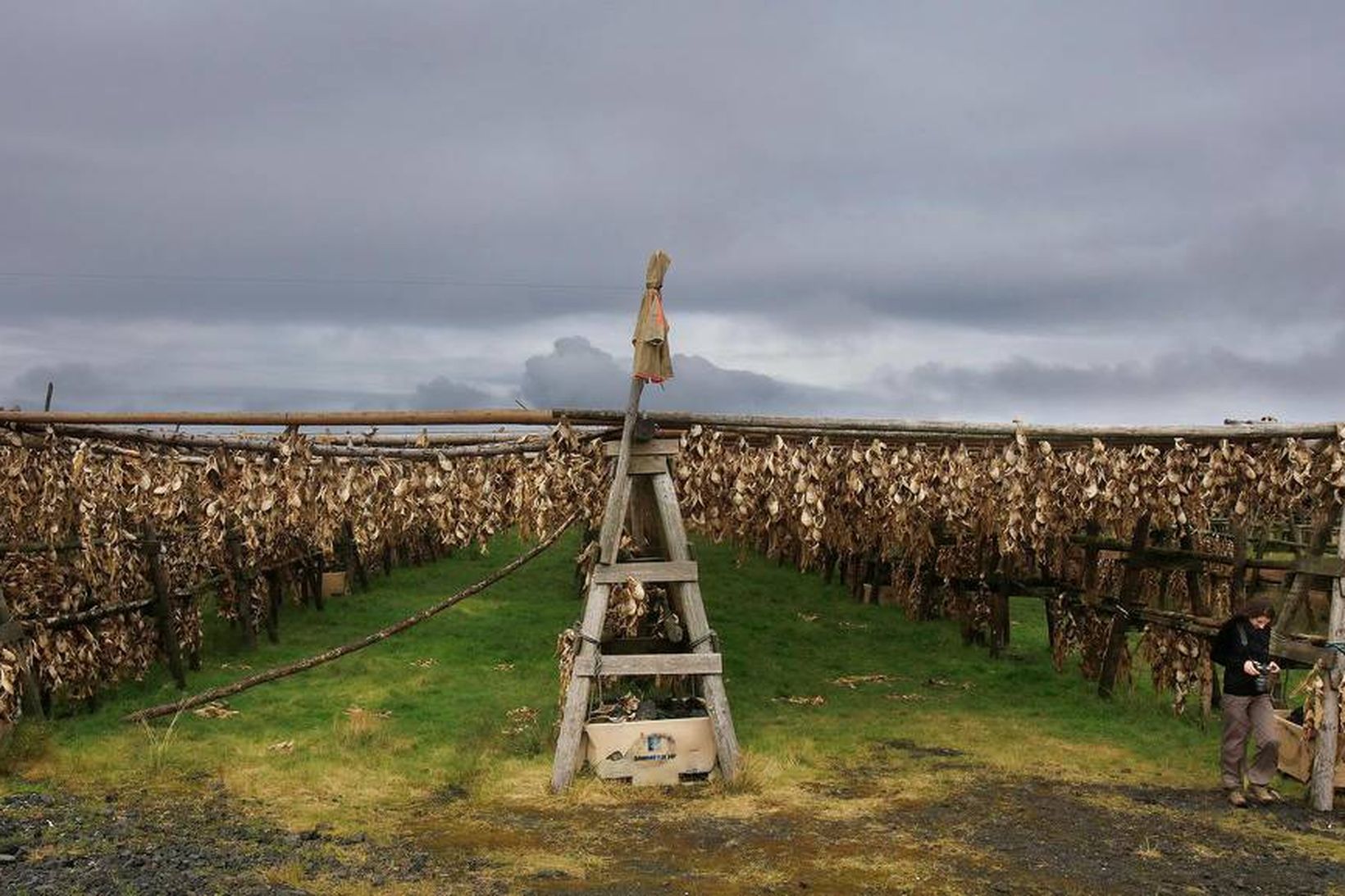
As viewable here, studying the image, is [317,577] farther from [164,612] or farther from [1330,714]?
[1330,714]

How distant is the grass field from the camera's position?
8969 millimetres

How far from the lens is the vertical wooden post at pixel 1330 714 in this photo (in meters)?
9.00

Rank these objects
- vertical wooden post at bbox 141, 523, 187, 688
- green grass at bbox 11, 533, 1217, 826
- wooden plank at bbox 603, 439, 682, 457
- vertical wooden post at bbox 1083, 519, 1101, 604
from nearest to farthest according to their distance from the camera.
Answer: wooden plank at bbox 603, 439, 682, 457 < green grass at bbox 11, 533, 1217, 826 < vertical wooden post at bbox 141, 523, 187, 688 < vertical wooden post at bbox 1083, 519, 1101, 604

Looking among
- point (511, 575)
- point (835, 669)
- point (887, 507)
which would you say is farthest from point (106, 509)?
point (511, 575)

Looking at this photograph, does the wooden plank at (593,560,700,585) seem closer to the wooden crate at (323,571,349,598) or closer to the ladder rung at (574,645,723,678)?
the ladder rung at (574,645,723,678)

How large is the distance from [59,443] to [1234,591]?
41.8 ft

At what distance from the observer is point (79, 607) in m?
12.3

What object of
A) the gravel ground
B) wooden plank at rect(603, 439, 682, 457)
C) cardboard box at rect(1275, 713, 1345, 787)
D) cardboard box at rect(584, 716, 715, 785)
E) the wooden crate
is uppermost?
wooden plank at rect(603, 439, 682, 457)

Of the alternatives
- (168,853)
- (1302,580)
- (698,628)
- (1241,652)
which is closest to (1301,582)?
(1302,580)

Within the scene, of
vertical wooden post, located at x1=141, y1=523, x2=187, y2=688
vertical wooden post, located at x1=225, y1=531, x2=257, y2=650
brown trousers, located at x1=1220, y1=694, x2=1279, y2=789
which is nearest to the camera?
brown trousers, located at x1=1220, y1=694, x2=1279, y2=789

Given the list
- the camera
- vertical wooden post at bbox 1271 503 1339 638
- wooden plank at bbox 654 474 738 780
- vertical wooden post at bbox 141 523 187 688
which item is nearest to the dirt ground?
wooden plank at bbox 654 474 738 780

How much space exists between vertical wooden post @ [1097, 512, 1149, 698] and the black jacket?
2733mm

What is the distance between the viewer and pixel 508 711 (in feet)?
40.4

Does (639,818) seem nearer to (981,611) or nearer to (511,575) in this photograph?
(981,611)
